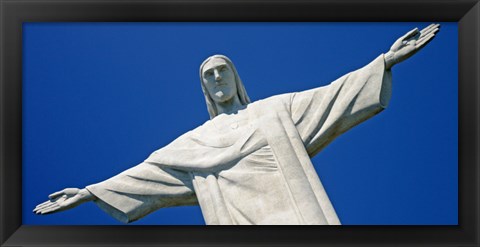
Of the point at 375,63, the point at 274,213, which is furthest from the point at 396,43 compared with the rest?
the point at 274,213

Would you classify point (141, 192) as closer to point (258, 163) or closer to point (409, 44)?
point (258, 163)

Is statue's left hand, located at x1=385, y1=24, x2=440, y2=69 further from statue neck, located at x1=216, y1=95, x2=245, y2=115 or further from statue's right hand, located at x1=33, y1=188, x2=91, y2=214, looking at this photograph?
statue's right hand, located at x1=33, y1=188, x2=91, y2=214

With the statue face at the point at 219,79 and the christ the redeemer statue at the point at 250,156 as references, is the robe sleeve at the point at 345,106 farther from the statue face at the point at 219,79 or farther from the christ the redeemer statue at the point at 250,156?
the statue face at the point at 219,79

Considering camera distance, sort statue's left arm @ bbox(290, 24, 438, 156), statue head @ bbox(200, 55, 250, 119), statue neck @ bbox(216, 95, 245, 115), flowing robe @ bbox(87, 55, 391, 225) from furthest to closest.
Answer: statue neck @ bbox(216, 95, 245, 115) → statue head @ bbox(200, 55, 250, 119) → statue's left arm @ bbox(290, 24, 438, 156) → flowing robe @ bbox(87, 55, 391, 225)

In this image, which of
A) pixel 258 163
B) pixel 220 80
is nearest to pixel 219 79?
pixel 220 80

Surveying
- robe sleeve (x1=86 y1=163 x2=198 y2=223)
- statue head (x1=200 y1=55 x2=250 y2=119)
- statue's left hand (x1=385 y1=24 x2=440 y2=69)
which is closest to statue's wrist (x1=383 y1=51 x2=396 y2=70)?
statue's left hand (x1=385 y1=24 x2=440 y2=69)

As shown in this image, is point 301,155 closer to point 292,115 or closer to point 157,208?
point 292,115
